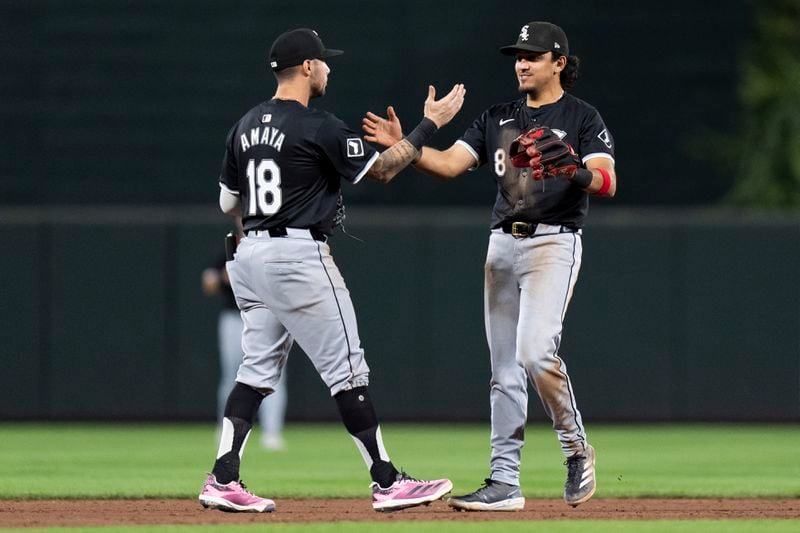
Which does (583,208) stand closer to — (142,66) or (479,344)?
(479,344)

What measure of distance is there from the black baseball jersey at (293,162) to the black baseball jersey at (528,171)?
0.69 metres

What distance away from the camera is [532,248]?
23.5 ft

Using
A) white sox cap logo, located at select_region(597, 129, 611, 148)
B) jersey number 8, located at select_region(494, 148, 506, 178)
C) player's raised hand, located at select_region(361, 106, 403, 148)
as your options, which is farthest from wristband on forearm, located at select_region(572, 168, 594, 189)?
player's raised hand, located at select_region(361, 106, 403, 148)

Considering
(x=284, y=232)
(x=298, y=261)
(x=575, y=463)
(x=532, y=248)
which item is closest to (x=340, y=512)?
(x=575, y=463)

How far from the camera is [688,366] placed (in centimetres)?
1492

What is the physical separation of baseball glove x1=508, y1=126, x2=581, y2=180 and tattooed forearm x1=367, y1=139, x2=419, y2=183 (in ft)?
1.56

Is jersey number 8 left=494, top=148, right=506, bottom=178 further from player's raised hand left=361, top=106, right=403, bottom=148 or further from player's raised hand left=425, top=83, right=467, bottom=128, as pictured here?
player's raised hand left=361, top=106, right=403, bottom=148

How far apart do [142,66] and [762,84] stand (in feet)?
21.3

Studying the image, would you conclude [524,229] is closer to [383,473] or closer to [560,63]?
[560,63]

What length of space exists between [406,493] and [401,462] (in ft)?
13.7

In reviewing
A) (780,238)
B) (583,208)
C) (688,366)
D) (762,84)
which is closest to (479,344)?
(688,366)

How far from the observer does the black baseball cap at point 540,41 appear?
7.22 m

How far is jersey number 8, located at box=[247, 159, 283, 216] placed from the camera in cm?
697

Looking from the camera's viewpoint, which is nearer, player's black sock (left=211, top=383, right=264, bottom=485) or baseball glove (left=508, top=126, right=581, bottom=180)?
baseball glove (left=508, top=126, right=581, bottom=180)
